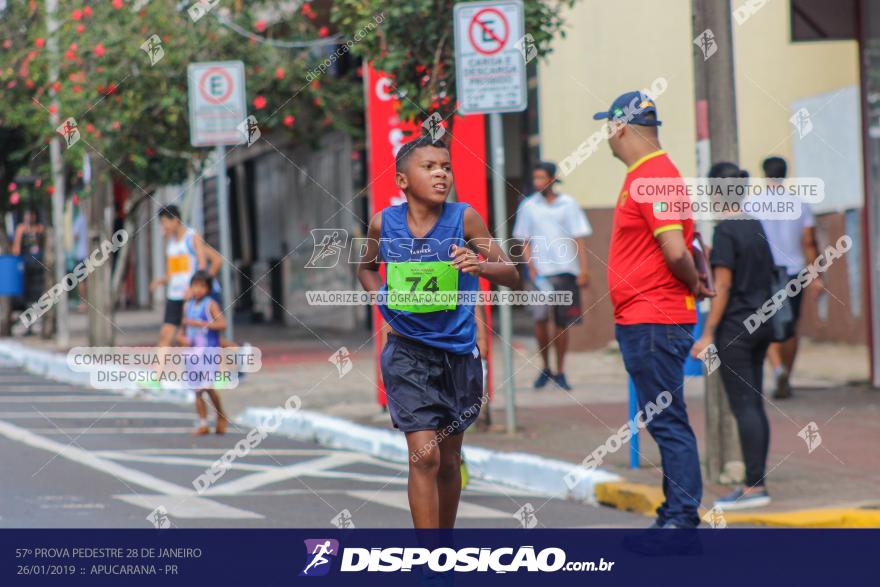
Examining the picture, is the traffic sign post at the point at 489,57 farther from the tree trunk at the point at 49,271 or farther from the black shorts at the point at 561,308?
the tree trunk at the point at 49,271

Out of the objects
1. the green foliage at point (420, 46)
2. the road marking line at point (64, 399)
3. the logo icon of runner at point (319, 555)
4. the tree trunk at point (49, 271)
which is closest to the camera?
the logo icon of runner at point (319, 555)

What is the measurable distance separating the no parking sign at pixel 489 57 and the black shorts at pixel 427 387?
4349mm

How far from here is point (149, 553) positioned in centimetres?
651

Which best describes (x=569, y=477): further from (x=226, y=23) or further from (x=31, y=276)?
(x=31, y=276)

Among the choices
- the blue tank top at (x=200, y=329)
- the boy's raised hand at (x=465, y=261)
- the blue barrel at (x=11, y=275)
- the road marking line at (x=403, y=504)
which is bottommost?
the road marking line at (x=403, y=504)

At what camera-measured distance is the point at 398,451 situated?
1045cm

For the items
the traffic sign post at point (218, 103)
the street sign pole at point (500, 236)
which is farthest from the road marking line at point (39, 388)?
the street sign pole at point (500, 236)

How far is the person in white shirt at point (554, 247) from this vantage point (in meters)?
13.1

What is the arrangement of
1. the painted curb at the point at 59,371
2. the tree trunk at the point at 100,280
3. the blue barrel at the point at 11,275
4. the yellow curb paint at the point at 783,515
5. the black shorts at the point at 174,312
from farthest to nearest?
the blue barrel at the point at 11,275
the tree trunk at the point at 100,280
the painted curb at the point at 59,371
the black shorts at the point at 174,312
the yellow curb paint at the point at 783,515

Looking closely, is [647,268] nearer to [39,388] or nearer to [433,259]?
[433,259]

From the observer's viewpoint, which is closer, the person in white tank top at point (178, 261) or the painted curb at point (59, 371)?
the person in white tank top at point (178, 261)

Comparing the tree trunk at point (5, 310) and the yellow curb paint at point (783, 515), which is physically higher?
the tree trunk at point (5, 310)

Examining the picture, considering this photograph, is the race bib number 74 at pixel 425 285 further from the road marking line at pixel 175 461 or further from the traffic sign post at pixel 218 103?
the traffic sign post at pixel 218 103

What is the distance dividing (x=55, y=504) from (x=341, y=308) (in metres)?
16.8
